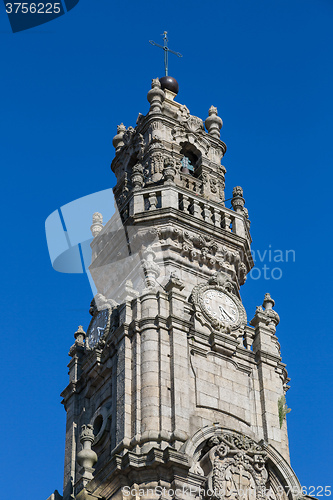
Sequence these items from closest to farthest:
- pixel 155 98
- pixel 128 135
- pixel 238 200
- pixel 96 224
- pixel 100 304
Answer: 1. pixel 100 304
2. pixel 238 200
3. pixel 96 224
4. pixel 155 98
5. pixel 128 135

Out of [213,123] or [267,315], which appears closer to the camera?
[267,315]

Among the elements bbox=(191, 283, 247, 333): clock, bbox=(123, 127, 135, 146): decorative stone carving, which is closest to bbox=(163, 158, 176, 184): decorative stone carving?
bbox=(123, 127, 135, 146): decorative stone carving

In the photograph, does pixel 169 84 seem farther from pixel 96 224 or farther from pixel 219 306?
pixel 219 306

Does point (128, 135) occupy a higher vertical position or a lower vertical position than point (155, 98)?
lower

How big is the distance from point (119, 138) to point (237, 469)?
20.7 m

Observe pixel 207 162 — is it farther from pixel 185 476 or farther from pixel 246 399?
pixel 185 476

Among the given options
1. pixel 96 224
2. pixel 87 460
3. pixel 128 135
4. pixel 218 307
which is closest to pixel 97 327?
pixel 218 307

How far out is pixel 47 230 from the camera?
44906mm

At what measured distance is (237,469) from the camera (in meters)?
39.9

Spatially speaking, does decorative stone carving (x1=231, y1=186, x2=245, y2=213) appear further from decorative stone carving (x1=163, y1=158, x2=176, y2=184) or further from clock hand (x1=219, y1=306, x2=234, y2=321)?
clock hand (x1=219, y1=306, x2=234, y2=321)

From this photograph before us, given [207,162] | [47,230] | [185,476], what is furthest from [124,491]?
[207,162]

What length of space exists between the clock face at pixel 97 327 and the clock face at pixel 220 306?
153 inches

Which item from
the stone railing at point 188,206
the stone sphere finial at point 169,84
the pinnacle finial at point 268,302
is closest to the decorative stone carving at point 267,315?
the pinnacle finial at point 268,302

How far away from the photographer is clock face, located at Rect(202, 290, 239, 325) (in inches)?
1758
